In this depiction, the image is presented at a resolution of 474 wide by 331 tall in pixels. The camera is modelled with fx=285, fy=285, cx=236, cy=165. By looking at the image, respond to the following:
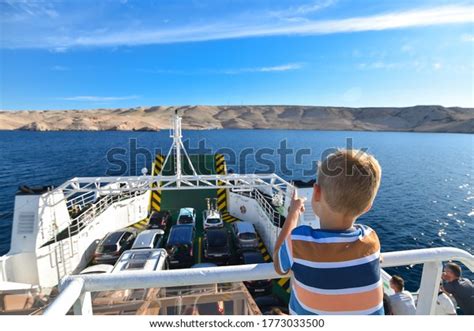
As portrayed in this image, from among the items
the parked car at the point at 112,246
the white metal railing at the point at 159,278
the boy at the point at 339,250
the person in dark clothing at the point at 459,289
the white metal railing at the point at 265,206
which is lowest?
the parked car at the point at 112,246

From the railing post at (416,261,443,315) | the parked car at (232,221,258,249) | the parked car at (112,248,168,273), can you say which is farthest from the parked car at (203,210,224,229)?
the railing post at (416,261,443,315)

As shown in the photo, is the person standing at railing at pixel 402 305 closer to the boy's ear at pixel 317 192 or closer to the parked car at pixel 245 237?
the boy's ear at pixel 317 192

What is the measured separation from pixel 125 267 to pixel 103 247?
10.2 feet

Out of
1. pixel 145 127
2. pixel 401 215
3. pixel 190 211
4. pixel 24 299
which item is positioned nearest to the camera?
pixel 24 299

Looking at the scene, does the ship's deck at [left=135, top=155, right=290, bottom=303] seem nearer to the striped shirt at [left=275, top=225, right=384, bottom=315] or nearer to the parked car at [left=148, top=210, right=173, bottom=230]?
the parked car at [left=148, top=210, right=173, bottom=230]

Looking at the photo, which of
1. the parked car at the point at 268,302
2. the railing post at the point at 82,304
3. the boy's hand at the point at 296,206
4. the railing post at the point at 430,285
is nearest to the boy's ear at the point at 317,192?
the boy's hand at the point at 296,206

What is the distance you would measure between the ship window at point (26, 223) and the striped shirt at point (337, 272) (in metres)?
11.3

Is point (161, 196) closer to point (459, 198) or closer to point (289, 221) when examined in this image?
point (289, 221)

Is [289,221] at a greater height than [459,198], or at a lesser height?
greater

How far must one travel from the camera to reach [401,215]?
82.9ft

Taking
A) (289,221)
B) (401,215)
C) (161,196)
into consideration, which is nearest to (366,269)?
(289,221)

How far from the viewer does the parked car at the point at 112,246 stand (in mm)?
11935

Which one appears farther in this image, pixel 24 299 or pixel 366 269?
pixel 24 299

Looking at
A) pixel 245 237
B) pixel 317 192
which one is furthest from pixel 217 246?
pixel 317 192
